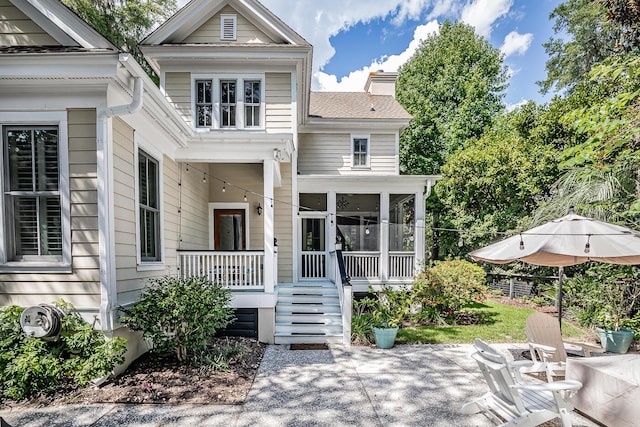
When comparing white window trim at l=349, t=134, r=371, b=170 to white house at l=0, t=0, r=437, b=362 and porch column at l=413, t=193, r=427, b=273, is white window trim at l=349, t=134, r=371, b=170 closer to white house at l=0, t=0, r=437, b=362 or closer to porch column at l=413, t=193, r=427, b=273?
white house at l=0, t=0, r=437, b=362

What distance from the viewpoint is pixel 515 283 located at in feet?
37.2

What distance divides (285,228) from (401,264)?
3290 mm

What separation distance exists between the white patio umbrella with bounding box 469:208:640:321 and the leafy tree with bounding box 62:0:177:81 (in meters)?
12.7

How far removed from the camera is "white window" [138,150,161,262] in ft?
16.2

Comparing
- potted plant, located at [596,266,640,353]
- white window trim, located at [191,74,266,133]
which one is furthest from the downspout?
potted plant, located at [596,266,640,353]

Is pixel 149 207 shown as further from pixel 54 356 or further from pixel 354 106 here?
pixel 354 106

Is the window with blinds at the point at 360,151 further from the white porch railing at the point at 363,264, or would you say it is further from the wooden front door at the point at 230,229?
the wooden front door at the point at 230,229

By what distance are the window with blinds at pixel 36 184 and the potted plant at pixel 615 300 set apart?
28.4ft

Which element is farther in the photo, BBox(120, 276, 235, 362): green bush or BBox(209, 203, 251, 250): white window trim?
BBox(209, 203, 251, 250): white window trim

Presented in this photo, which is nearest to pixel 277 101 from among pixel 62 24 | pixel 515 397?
pixel 62 24

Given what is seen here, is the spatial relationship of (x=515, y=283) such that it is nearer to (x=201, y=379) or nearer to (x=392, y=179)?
(x=392, y=179)

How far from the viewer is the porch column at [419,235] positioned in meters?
8.50

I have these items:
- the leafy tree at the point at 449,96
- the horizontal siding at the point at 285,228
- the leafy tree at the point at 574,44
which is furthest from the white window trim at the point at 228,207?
the leafy tree at the point at 574,44

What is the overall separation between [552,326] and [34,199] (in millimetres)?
6943
